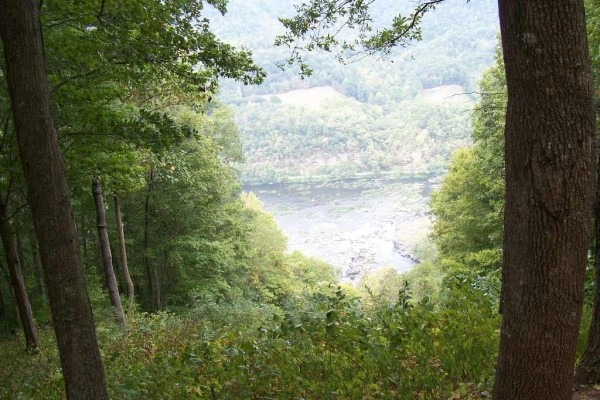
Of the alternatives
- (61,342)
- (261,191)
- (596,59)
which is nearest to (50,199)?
(61,342)

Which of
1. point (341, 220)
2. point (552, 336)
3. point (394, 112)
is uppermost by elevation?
point (394, 112)

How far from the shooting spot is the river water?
57625 mm

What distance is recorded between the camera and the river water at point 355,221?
57.6 meters

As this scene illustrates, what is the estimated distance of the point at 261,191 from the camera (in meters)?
94.0

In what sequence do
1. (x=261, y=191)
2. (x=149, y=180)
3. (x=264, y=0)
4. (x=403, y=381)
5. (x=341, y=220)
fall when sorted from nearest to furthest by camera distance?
(x=403, y=381) < (x=149, y=180) < (x=341, y=220) < (x=261, y=191) < (x=264, y=0)

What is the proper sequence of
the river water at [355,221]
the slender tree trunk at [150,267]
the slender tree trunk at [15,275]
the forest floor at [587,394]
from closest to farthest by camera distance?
the forest floor at [587,394]
the slender tree trunk at [15,275]
the slender tree trunk at [150,267]
the river water at [355,221]

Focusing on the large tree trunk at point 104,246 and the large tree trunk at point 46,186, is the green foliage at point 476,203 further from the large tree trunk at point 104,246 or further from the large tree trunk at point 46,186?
the large tree trunk at point 46,186

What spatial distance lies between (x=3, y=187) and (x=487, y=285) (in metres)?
8.10

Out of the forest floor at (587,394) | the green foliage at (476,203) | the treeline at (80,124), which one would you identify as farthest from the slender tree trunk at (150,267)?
the forest floor at (587,394)

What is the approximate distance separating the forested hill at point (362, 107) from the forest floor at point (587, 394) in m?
Answer: 81.2

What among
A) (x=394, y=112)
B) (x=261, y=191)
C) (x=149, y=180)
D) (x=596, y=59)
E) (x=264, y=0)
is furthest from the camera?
(x=264, y=0)

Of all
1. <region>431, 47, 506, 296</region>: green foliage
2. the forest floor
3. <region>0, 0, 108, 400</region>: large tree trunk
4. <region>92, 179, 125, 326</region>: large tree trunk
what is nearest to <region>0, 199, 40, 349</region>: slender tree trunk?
<region>92, 179, 125, 326</region>: large tree trunk

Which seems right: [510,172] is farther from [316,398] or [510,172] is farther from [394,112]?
[394,112]

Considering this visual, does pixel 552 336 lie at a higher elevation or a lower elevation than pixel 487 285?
higher
